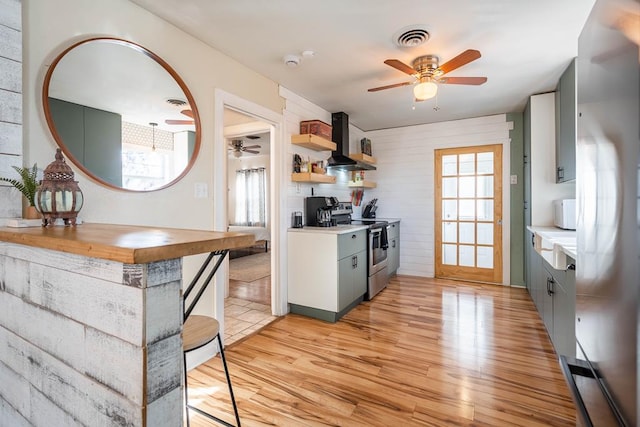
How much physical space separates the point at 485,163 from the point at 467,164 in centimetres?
24

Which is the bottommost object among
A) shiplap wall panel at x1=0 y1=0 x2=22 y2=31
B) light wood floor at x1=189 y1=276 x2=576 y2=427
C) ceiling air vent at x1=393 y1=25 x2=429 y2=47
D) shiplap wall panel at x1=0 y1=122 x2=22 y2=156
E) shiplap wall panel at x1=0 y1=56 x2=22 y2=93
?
light wood floor at x1=189 y1=276 x2=576 y2=427

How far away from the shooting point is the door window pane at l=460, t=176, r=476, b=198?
4.54 metres

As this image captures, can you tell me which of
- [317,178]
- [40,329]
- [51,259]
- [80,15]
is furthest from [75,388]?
[317,178]

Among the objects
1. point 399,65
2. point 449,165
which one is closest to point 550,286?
point 399,65

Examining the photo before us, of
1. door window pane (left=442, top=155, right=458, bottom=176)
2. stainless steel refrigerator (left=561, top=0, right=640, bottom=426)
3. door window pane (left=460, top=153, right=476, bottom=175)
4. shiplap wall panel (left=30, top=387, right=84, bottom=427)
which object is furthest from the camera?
door window pane (left=442, top=155, right=458, bottom=176)

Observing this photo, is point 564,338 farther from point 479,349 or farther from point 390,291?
point 390,291

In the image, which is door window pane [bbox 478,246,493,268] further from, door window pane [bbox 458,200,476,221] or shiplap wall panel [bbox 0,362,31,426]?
shiplap wall panel [bbox 0,362,31,426]

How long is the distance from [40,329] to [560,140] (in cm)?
427

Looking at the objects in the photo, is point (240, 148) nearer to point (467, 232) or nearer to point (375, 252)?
point (375, 252)

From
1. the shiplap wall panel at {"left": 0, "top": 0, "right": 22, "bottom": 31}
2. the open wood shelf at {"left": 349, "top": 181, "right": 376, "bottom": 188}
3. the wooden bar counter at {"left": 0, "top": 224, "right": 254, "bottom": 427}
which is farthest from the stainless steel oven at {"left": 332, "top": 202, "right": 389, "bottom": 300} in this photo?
the shiplap wall panel at {"left": 0, "top": 0, "right": 22, "bottom": 31}

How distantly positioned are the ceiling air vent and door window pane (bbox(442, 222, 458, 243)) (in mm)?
3086

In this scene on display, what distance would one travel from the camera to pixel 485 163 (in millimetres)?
4457

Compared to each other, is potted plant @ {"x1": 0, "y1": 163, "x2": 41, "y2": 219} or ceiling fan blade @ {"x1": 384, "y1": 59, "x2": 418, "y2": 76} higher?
ceiling fan blade @ {"x1": 384, "y1": 59, "x2": 418, "y2": 76}

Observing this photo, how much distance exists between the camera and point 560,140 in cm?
319
